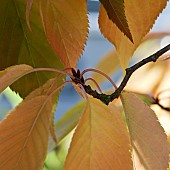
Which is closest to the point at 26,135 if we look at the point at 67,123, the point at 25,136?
the point at 25,136

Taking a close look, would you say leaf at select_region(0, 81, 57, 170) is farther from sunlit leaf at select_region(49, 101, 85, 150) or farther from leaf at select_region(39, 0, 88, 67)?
sunlit leaf at select_region(49, 101, 85, 150)

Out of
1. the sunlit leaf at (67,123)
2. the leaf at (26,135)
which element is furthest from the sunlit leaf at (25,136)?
the sunlit leaf at (67,123)

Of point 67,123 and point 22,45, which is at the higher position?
point 22,45

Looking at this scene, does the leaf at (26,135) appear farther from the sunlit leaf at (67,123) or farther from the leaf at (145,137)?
the sunlit leaf at (67,123)

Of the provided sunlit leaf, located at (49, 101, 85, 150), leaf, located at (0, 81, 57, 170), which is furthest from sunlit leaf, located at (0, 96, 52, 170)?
sunlit leaf, located at (49, 101, 85, 150)

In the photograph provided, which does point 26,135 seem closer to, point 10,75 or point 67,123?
point 10,75

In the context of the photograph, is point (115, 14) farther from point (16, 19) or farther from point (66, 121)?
point (66, 121)
